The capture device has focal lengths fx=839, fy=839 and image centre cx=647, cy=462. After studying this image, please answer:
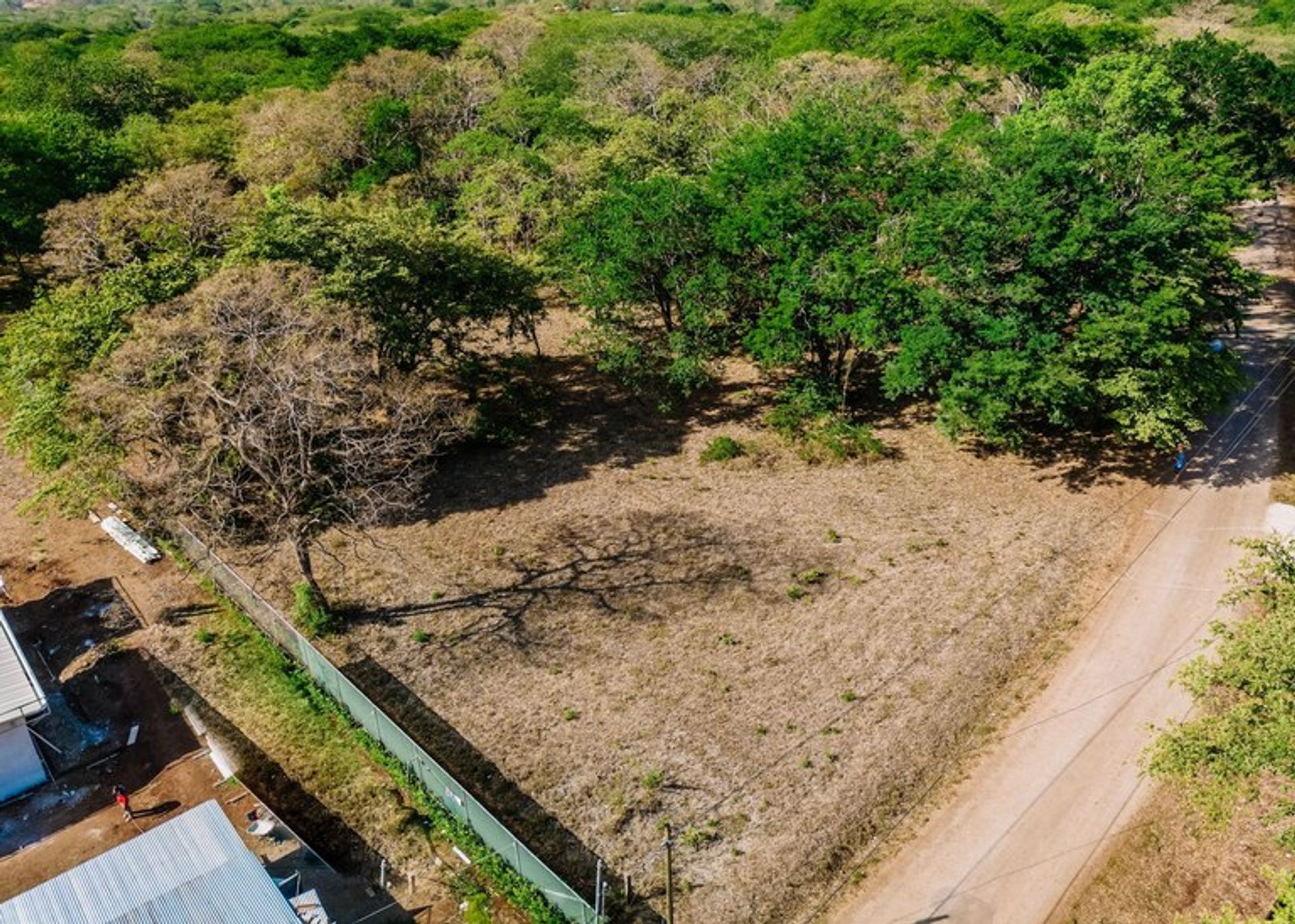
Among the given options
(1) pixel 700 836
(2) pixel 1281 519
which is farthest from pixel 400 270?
(2) pixel 1281 519

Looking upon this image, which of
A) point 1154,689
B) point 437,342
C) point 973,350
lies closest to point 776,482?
point 973,350

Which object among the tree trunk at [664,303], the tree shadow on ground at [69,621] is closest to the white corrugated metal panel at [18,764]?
the tree shadow on ground at [69,621]

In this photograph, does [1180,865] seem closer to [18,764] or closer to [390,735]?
[390,735]

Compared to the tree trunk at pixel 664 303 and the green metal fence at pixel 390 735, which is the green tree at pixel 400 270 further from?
the green metal fence at pixel 390 735

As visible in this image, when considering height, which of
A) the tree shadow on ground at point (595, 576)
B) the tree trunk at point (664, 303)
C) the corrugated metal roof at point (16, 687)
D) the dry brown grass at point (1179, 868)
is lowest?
the dry brown grass at point (1179, 868)

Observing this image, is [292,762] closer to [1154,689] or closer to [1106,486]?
[1154,689]

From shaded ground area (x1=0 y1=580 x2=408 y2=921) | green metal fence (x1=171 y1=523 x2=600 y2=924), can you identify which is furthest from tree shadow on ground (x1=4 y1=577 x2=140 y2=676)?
green metal fence (x1=171 y1=523 x2=600 y2=924)
